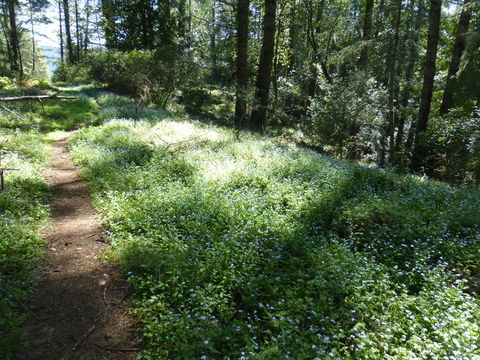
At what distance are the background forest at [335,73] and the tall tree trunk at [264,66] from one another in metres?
0.05

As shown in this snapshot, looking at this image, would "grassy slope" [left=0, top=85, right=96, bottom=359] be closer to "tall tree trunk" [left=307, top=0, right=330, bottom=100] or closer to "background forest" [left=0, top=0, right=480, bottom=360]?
"background forest" [left=0, top=0, right=480, bottom=360]

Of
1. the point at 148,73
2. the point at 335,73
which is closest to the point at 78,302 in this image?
the point at 148,73

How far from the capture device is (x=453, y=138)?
10.6 m

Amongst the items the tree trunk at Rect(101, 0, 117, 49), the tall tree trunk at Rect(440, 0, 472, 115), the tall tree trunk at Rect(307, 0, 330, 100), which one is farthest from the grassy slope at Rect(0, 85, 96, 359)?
the tree trunk at Rect(101, 0, 117, 49)

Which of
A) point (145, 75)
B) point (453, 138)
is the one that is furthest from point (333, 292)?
point (145, 75)

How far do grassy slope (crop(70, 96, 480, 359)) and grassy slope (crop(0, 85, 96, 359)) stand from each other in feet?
3.76

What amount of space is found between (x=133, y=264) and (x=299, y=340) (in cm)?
250

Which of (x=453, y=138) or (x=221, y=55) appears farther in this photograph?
(x=221, y=55)

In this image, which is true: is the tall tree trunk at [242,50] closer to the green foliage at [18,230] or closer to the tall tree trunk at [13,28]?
the green foliage at [18,230]

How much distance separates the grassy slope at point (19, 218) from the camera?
11.5 ft

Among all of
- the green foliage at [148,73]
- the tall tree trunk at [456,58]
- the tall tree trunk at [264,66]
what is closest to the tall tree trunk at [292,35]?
the tall tree trunk at [264,66]

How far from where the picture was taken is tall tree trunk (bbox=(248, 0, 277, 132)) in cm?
1426

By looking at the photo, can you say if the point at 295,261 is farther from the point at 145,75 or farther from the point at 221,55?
the point at 221,55

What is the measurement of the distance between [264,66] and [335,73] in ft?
17.8
